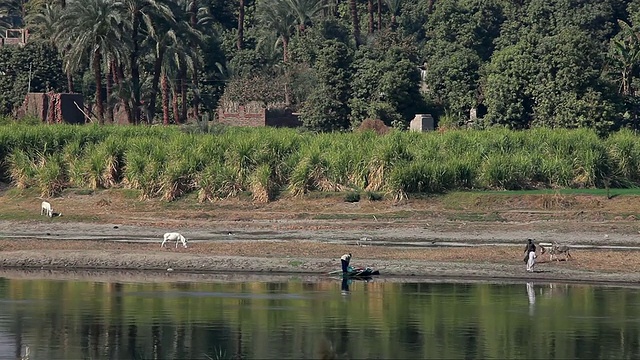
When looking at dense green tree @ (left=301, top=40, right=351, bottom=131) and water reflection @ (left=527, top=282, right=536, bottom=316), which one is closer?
water reflection @ (left=527, top=282, right=536, bottom=316)

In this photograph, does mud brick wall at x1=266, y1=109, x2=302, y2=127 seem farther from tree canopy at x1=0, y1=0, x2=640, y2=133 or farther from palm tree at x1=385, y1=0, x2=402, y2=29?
palm tree at x1=385, y1=0, x2=402, y2=29

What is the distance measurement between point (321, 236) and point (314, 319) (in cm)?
1215

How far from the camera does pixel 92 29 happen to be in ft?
204

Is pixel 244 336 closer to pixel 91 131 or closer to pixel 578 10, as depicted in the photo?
pixel 91 131

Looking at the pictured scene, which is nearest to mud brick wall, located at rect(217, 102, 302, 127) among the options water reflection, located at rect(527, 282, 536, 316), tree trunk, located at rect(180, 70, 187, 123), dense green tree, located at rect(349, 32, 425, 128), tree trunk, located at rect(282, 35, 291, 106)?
tree trunk, located at rect(180, 70, 187, 123)

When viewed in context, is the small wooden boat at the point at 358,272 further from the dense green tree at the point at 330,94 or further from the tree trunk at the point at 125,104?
the tree trunk at the point at 125,104

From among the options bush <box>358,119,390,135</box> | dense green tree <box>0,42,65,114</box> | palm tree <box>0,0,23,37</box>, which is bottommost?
bush <box>358,119,390,135</box>

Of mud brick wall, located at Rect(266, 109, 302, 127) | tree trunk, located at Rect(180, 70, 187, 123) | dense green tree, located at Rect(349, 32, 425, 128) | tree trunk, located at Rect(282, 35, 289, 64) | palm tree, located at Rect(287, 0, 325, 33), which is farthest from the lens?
palm tree, located at Rect(287, 0, 325, 33)

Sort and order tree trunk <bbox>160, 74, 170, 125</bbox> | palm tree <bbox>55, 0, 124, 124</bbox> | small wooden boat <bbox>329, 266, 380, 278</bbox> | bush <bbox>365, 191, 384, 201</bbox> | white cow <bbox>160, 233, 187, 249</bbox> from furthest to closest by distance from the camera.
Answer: tree trunk <bbox>160, 74, 170, 125</bbox> < palm tree <bbox>55, 0, 124, 124</bbox> < bush <bbox>365, 191, 384, 201</bbox> < white cow <bbox>160, 233, 187, 249</bbox> < small wooden boat <bbox>329, 266, 380, 278</bbox>

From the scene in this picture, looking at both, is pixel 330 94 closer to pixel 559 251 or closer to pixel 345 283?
pixel 559 251

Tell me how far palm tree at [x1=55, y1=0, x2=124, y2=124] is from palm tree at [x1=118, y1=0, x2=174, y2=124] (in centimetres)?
176

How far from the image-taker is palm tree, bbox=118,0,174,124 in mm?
65625

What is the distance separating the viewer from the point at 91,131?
5103 cm

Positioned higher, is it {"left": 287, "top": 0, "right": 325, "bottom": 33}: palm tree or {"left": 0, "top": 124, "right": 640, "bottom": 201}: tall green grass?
{"left": 287, "top": 0, "right": 325, "bottom": 33}: palm tree
